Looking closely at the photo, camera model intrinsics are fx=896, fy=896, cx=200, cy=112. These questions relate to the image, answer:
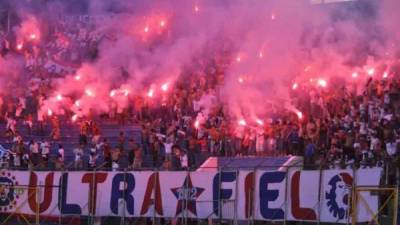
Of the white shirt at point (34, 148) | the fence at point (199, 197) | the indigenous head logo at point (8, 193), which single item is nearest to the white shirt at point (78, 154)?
the white shirt at point (34, 148)

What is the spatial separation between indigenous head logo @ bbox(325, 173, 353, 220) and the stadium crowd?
119 centimetres

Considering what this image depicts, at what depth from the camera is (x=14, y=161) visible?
24.0m

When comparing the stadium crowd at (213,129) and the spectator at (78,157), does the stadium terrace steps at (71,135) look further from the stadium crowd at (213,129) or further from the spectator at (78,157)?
the spectator at (78,157)

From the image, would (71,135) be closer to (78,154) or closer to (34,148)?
(34,148)

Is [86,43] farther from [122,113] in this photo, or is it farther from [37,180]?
[37,180]

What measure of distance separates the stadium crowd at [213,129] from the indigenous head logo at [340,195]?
119 centimetres

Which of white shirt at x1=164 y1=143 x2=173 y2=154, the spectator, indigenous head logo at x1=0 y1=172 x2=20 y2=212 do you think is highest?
white shirt at x1=164 y1=143 x2=173 y2=154

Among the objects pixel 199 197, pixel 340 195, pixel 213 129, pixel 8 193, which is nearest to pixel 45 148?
pixel 213 129

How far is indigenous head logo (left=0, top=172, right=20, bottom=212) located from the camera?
18.2 metres

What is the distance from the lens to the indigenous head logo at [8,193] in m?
18.2

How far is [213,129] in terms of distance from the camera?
22438 mm

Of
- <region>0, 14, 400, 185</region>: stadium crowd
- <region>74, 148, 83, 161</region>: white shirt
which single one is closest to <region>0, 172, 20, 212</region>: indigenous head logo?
<region>0, 14, 400, 185</region>: stadium crowd

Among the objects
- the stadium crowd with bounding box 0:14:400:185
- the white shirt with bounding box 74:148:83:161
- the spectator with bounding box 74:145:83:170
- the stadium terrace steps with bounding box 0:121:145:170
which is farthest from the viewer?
the stadium terrace steps with bounding box 0:121:145:170

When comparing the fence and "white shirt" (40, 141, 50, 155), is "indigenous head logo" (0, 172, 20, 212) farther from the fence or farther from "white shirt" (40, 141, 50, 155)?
"white shirt" (40, 141, 50, 155)
